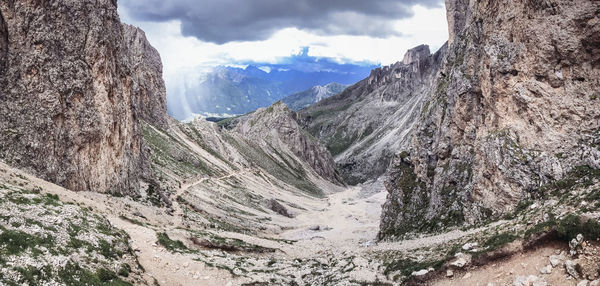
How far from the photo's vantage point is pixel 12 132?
3831 centimetres

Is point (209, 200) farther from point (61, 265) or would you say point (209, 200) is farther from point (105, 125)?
point (61, 265)

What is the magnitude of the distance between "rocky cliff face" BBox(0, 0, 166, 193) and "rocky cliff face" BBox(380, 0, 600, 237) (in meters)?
41.9

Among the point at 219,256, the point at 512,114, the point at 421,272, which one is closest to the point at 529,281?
the point at 421,272

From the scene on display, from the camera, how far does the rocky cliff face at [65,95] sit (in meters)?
39.8

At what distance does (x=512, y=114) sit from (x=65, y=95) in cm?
5270

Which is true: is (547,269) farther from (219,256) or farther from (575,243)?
(219,256)

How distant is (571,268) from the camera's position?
1792cm

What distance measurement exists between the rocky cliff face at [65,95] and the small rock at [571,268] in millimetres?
46277

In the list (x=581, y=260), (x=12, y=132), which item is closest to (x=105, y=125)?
(x=12, y=132)

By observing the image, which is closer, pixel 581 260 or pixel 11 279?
pixel 11 279

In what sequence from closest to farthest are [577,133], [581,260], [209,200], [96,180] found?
[581,260] → [577,133] → [96,180] → [209,200]

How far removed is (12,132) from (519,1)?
190ft

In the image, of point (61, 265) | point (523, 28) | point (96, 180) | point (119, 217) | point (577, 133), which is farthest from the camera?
point (96, 180)

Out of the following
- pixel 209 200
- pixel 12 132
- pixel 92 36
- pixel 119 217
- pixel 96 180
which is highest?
pixel 92 36
